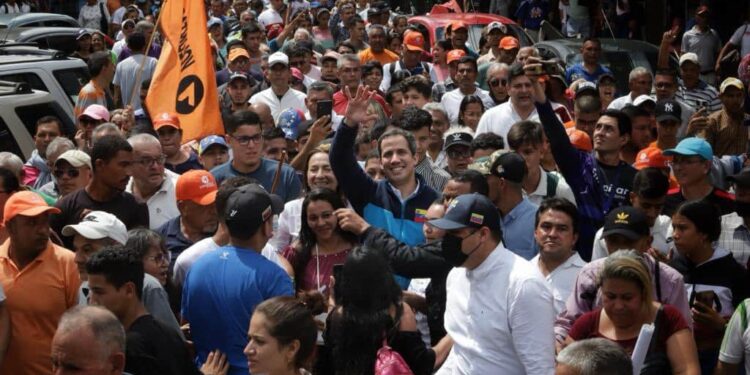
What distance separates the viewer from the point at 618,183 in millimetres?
9047

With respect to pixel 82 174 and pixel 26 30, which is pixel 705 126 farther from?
pixel 26 30

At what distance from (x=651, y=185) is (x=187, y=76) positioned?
4.69m

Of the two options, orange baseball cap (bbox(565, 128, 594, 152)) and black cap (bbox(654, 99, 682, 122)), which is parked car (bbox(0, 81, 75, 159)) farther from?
black cap (bbox(654, 99, 682, 122))

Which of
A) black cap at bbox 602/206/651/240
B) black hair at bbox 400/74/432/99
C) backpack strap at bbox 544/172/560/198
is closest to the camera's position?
black cap at bbox 602/206/651/240

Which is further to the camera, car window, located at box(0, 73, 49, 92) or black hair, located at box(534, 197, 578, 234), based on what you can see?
car window, located at box(0, 73, 49, 92)

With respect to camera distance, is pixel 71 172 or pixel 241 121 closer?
pixel 71 172

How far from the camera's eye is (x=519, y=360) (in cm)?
571

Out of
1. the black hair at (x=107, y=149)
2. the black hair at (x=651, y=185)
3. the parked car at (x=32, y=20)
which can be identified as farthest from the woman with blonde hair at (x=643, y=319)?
the parked car at (x=32, y=20)

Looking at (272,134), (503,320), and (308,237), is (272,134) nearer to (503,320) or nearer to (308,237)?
(308,237)

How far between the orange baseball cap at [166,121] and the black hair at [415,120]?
1875 mm

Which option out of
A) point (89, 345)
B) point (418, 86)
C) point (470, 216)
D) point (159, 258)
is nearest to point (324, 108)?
point (418, 86)

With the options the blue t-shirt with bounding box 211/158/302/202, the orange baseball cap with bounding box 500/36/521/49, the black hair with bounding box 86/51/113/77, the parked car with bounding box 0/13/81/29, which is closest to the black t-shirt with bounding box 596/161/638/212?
the blue t-shirt with bounding box 211/158/302/202

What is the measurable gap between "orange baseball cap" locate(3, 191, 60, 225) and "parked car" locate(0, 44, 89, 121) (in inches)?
232

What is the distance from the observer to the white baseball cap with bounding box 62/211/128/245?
683cm
